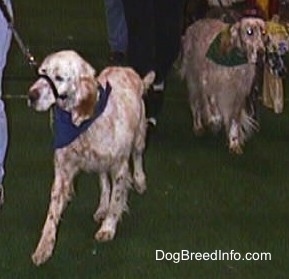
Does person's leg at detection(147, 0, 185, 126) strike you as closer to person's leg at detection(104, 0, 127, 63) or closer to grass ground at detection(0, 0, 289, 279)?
grass ground at detection(0, 0, 289, 279)

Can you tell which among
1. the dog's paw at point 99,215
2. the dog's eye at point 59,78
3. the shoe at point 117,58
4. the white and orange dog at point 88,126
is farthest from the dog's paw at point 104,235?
the shoe at point 117,58

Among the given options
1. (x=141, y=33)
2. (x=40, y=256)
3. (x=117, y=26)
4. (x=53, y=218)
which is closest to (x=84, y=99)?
(x=53, y=218)

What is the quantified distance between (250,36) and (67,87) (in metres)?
1.78

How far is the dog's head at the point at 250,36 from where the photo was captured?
6324 millimetres

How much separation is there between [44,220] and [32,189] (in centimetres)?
44

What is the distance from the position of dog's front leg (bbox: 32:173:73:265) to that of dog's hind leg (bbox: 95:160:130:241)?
0.67ft

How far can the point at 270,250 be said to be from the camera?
5.01 m

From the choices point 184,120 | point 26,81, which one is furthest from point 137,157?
point 26,81

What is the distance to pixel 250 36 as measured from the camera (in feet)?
20.7

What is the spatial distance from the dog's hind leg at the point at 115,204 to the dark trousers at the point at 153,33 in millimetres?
1205

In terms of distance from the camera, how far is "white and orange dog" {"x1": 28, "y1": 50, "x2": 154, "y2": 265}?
4.77 metres

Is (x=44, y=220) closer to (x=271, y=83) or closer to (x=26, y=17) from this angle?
(x=271, y=83)

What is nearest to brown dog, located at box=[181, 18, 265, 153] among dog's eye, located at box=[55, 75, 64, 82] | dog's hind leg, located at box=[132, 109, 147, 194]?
dog's hind leg, located at box=[132, 109, 147, 194]

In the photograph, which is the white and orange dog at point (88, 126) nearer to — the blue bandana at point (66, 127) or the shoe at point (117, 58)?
the blue bandana at point (66, 127)
